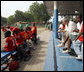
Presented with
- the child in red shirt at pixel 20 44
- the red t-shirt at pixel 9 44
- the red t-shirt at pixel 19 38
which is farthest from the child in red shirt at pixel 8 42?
the red t-shirt at pixel 19 38

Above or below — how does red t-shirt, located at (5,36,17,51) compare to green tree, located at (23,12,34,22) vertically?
below

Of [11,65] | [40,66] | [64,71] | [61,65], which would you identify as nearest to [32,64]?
[40,66]

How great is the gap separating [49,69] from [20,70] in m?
1.14

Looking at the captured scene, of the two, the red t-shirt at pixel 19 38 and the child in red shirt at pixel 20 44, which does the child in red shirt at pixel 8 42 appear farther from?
the red t-shirt at pixel 19 38

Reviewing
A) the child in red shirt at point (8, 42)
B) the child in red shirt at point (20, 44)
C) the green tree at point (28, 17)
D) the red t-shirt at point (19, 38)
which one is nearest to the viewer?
the green tree at point (28, 17)

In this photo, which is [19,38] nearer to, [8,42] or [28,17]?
[8,42]

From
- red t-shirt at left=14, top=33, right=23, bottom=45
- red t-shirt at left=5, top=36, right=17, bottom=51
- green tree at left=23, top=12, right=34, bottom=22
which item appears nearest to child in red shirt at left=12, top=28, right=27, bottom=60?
red t-shirt at left=14, top=33, right=23, bottom=45

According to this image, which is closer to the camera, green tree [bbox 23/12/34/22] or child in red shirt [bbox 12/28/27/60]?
green tree [bbox 23/12/34/22]

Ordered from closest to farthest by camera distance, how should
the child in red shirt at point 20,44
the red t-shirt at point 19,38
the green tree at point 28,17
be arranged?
the green tree at point 28,17, the child in red shirt at point 20,44, the red t-shirt at point 19,38

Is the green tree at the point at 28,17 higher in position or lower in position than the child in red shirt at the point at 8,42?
higher

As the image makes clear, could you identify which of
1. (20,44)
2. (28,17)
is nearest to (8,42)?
(20,44)

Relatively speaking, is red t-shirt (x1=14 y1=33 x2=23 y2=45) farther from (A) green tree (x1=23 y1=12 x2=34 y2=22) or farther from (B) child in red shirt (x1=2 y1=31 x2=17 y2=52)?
(A) green tree (x1=23 y1=12 x2=34 y2=22)

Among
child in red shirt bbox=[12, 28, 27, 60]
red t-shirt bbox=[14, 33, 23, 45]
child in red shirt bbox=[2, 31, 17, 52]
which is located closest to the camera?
child in red shirt bbox=[2, 31, 17, 52]

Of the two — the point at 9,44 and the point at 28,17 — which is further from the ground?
the point at 28,17
